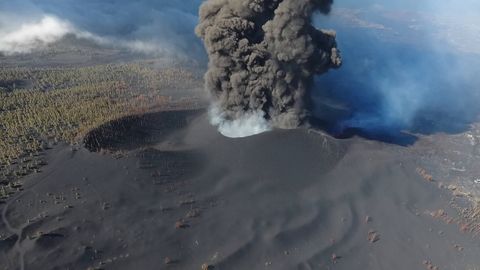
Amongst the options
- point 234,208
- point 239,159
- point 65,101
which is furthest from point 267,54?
point 65,101

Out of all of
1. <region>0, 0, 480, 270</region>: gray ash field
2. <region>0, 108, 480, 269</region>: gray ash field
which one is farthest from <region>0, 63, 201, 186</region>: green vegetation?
<region>0, 108, 480, 269</region>: gray ash field

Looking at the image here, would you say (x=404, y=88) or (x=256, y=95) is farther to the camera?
(x=404, y=88)

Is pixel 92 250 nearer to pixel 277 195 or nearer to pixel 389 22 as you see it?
pixel 277 195

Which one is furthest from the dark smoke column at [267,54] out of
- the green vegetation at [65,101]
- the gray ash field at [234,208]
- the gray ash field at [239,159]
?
the green vegetation at [65,101]

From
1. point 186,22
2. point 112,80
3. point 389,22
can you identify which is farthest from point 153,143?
point 389,22

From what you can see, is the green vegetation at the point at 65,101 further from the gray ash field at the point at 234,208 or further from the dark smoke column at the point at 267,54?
the dark smoke column at the point at 267,54

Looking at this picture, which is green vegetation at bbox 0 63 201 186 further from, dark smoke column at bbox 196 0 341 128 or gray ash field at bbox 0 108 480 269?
dark smoke column at bbox 196 0 341 128

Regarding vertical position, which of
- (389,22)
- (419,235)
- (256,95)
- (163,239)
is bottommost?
(389,22)
